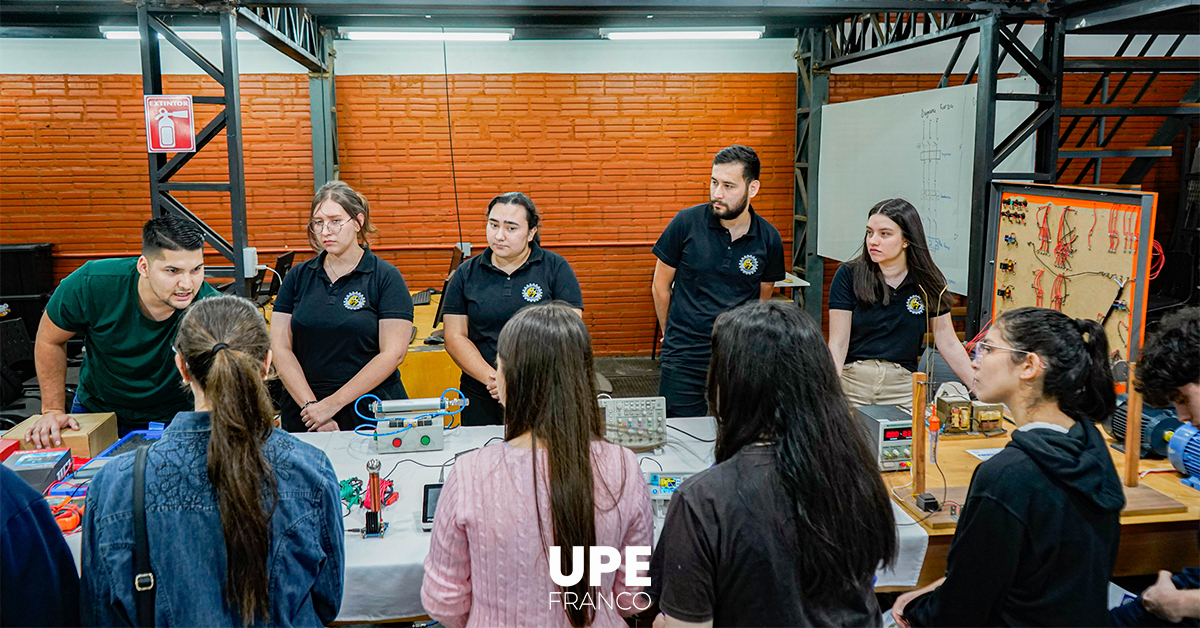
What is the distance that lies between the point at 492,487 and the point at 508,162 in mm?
6117

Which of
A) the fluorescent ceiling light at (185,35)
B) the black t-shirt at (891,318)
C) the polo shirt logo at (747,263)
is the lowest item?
the black t-shirt at (891,318)

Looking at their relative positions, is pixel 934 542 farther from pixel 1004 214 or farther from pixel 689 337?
pixel 1004 214

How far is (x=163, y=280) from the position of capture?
256 centimetres

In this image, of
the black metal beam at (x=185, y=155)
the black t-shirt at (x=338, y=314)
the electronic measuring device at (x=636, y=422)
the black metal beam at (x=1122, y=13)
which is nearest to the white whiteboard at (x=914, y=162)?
the black metal beam at (x=1122, y=13)

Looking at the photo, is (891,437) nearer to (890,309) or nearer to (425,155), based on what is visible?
(890,309)

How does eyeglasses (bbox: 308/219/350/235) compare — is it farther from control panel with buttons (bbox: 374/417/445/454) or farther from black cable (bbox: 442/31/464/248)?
black cable (bbox: 442/31/464/248)

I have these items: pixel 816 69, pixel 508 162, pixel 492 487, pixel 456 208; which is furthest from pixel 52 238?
pixel 492 487

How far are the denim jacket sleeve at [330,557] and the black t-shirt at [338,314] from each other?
54.7 inches

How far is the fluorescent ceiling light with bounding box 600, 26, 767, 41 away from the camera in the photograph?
662cm

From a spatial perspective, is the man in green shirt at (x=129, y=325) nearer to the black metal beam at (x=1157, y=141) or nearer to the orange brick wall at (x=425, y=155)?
the orange brick wall at (x=425, y=155)

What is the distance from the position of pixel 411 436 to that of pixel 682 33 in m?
5.10

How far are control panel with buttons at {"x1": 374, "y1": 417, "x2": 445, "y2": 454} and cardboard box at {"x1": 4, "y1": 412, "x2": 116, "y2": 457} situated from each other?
0.86 metres

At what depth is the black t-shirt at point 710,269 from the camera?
344 cm

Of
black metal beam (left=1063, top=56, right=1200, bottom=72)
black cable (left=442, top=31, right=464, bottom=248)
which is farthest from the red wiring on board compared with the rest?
black cable (left=442, top=31, right=464, bottom=248)
